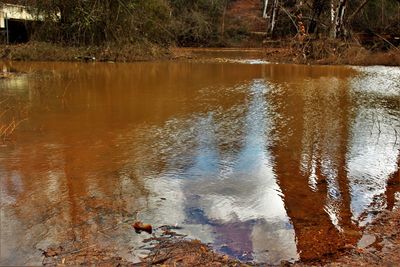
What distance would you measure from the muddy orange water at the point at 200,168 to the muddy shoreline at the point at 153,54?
845 centimetres

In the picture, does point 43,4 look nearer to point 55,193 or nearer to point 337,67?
point 337,67

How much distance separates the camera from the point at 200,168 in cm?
600

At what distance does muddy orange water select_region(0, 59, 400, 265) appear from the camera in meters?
4.06

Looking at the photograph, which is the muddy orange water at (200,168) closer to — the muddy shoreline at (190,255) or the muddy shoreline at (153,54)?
the muddy shoreline at (190,255)

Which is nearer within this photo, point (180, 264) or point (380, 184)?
point (180, 264)

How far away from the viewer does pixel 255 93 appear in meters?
12.0

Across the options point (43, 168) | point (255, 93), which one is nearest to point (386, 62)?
point (255, 93)

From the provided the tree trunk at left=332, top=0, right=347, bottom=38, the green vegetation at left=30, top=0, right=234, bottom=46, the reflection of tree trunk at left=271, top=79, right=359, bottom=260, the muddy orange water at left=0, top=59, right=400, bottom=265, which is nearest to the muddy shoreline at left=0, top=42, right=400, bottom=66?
the green vegetation at left=30, top=0, right=234, bottom=46

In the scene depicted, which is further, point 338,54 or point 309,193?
point 338,54

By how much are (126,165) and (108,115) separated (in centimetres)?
325

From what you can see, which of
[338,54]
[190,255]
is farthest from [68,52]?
[190,255]

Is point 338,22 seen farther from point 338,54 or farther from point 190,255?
point 190,255

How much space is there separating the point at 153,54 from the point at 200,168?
16249 mm

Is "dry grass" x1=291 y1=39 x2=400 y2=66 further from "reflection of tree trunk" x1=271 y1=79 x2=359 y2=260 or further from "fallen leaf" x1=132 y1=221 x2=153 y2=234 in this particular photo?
"fallen leaf" x1=132 y1=221 x2=153 y2=234
